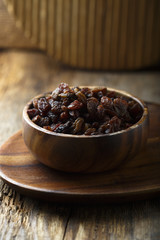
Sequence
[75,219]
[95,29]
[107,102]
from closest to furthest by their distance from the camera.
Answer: [75,219] → [107,102] → [95,29]

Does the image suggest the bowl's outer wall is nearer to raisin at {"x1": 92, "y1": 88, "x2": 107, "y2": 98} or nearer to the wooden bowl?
the wooden bowl

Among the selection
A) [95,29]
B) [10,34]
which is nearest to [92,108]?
[95,29]

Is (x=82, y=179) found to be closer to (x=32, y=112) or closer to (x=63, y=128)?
(x=63, y=128)

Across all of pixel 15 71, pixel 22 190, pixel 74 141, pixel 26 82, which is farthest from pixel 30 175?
pixel 15 71

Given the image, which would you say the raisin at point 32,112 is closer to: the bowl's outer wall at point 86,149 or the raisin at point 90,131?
the bowl's outer wall at point 86,149

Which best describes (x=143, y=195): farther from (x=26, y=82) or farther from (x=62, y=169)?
(x=26, y=82)

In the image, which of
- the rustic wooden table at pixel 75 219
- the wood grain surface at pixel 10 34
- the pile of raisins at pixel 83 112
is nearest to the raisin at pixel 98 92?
the pile of raisins at pixel 83 112
